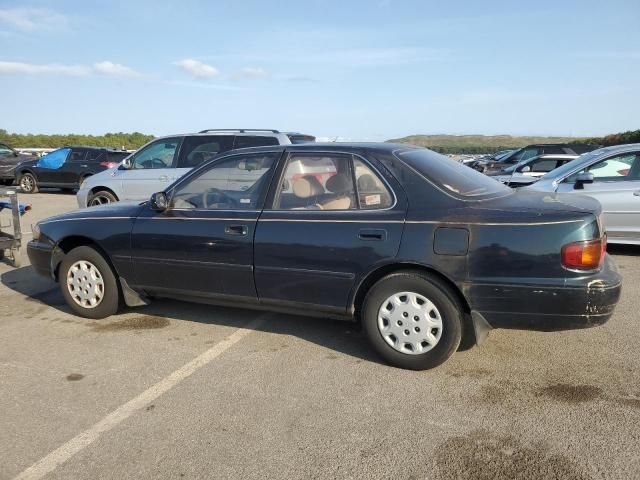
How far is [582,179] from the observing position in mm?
7324

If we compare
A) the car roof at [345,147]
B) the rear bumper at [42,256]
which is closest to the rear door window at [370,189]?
the car roof at [345,147]

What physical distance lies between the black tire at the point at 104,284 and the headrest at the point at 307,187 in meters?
1.98

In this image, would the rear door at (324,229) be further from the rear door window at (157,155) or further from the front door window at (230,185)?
the rear door window at (157,155)

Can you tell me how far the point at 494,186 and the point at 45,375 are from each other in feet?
12.0

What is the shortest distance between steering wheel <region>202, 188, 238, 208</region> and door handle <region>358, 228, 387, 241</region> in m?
1.20

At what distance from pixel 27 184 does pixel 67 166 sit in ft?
5.82

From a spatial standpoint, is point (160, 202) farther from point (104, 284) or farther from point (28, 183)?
point (28, 183)

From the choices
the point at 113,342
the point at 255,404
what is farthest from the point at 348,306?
the point at 113,342

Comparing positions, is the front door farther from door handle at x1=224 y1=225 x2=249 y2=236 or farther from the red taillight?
the red taillight

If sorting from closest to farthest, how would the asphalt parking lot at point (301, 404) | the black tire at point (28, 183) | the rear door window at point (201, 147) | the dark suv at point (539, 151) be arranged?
the asphalt parking lot at point (301, 404)
the rear door window at point (201, 147)
the black tire at point (28, 183)
the dark suv at point (539, 151)

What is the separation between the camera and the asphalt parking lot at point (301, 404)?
9.12 ft

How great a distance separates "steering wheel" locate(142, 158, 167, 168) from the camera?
9381mm

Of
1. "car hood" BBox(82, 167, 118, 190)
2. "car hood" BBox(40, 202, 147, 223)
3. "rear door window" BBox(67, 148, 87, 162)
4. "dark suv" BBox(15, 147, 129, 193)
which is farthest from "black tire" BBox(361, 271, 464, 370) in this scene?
"rear door window" BBox(67, 148, 87, 162)

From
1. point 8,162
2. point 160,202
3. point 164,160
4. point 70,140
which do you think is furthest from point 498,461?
point 70,140
